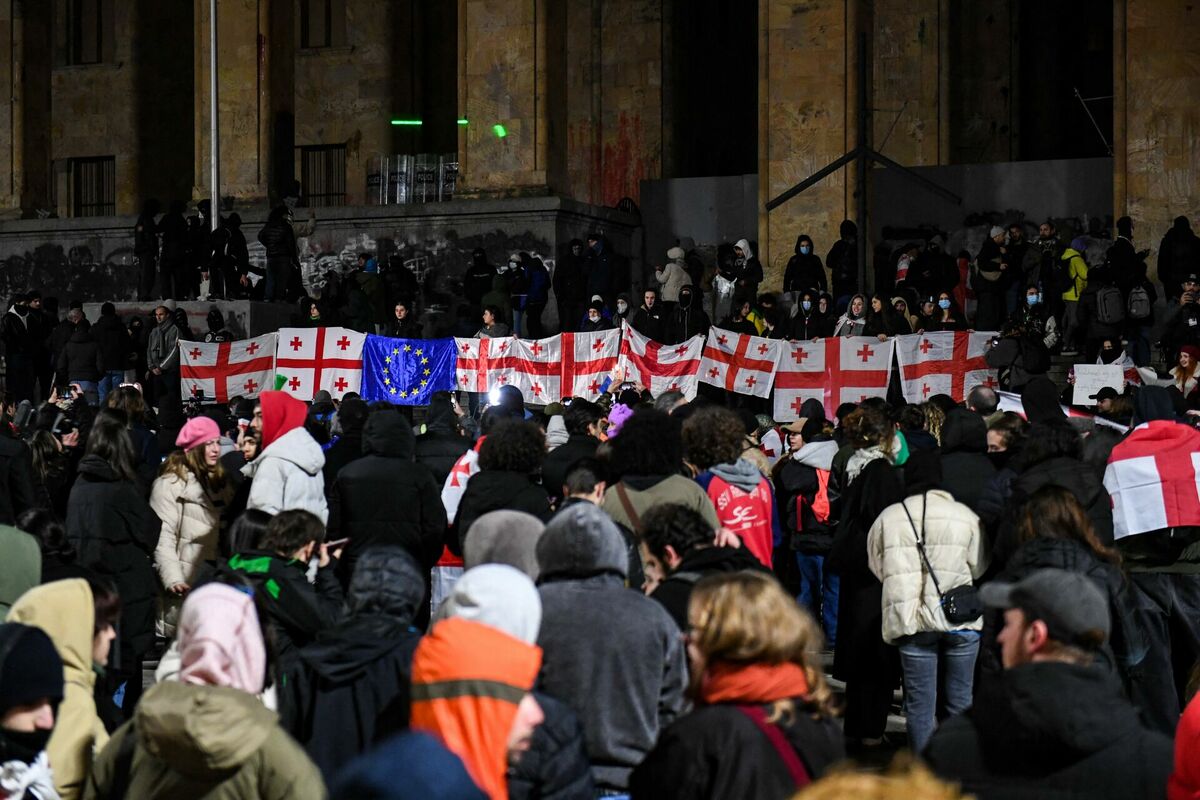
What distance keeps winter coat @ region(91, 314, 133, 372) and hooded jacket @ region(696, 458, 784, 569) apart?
51.9 ft

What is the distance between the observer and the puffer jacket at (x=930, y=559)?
316 inches

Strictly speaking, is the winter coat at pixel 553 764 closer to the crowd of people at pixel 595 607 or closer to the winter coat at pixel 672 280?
the crowd of people at pixel 595 607

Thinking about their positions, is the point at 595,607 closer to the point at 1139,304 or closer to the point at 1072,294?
the point at 1139,304

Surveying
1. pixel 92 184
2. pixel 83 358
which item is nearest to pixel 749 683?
pixel 83 358

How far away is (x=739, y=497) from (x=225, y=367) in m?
14.1

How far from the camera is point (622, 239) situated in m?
28.1

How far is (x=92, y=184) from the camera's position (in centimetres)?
3572

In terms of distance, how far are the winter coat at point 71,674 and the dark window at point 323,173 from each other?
97.0 feet

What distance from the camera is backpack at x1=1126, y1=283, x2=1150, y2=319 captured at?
1894cm

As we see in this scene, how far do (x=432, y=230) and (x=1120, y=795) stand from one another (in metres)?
22.7

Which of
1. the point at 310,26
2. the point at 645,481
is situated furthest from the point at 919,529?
the point at 310,26

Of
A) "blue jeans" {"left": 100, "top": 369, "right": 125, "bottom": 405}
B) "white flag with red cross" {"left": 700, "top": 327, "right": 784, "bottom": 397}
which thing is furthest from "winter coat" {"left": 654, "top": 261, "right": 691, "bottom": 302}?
"blue jeans" {"left": 100, "top": 369, "right": 125, "bottom": 405}

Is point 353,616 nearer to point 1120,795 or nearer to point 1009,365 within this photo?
point 1120,795

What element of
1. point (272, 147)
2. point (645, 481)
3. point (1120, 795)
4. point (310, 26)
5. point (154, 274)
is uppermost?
point (310, 26)
